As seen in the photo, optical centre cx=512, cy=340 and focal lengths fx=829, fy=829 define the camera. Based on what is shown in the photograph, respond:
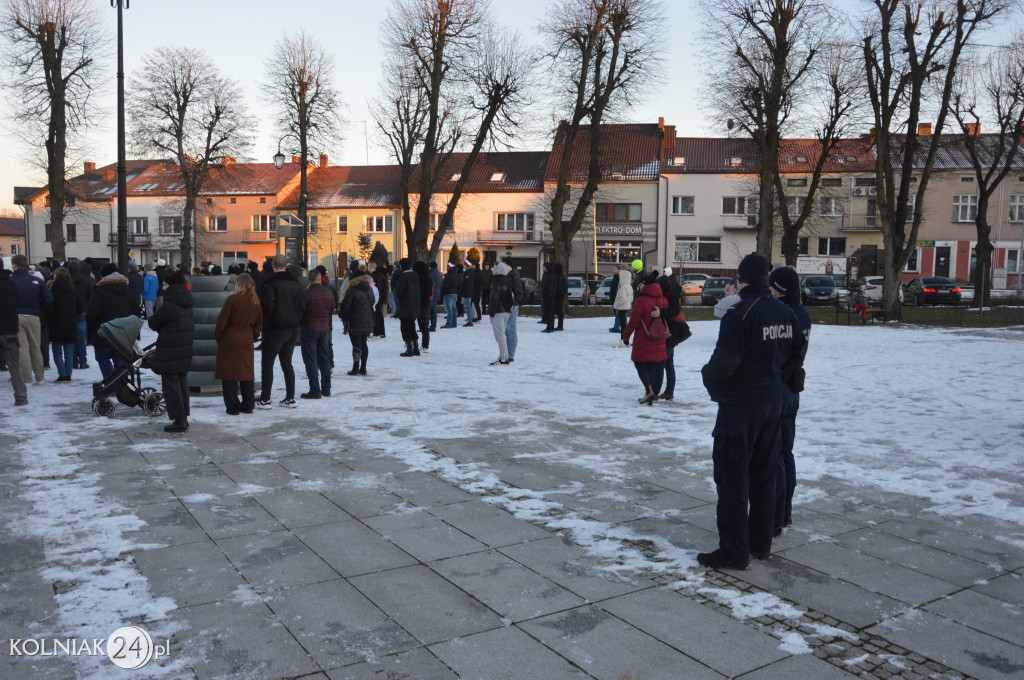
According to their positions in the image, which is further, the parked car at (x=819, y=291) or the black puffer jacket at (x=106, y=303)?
the parked car at (x=819, y=291)

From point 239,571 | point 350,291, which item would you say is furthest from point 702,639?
point 350,291

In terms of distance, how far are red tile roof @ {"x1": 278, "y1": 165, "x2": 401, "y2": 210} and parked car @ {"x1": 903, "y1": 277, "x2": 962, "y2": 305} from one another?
1405 inches

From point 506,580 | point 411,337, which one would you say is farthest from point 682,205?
point 506,580

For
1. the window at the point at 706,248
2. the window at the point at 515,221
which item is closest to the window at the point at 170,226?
the window at the point at 515,221

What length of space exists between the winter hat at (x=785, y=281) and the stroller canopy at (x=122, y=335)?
22.3 feet

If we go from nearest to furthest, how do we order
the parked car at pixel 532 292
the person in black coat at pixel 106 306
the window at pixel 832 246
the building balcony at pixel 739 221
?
the person in black coat at pixel 106 306 < the parked car at pixel 532 292 < the building balcony at pixel 739 221 < the window at pixel 832 246

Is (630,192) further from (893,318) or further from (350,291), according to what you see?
(350,291)

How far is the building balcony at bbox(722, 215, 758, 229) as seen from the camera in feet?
178

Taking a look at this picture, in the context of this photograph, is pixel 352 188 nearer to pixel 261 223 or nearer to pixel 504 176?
pixel 261 223

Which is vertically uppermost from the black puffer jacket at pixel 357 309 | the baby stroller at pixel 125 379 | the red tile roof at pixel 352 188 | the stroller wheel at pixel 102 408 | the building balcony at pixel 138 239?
the red tile roof at pixel 352 188

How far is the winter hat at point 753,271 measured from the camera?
4695 mm

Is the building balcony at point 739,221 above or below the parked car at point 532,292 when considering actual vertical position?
above

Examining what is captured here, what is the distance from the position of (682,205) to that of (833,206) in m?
9.93

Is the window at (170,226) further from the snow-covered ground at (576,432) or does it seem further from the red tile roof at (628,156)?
the snow-covered ground at (576,432)
